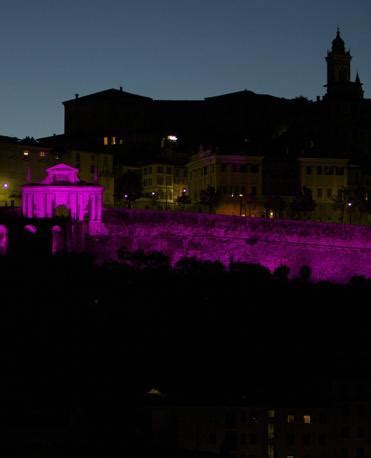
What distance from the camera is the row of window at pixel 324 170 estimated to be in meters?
80.0

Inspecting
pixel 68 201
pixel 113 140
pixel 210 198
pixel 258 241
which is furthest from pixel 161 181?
pixel 68 201

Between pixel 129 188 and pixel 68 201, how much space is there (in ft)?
53.8

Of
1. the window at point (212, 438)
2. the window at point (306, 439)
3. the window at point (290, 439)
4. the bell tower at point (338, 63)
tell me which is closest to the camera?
the window at point (212, 438)

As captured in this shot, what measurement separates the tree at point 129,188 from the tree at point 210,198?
357 cm

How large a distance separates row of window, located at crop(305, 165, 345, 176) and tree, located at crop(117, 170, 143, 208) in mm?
9828

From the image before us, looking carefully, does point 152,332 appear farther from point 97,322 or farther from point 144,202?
point 144,202

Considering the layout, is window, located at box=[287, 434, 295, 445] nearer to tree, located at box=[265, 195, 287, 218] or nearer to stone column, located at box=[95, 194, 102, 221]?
stone column, located at box=[95, 194, 102, 221]

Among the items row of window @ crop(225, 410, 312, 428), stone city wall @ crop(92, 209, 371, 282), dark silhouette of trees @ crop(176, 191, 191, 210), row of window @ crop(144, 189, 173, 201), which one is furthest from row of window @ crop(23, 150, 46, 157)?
row of window @ crop(225, 410, 312, 428)

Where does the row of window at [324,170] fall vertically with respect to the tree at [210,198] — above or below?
above

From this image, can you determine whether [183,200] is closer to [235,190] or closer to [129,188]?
[235,190]

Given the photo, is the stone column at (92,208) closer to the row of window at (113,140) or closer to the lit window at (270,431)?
the lit window at (270,431)

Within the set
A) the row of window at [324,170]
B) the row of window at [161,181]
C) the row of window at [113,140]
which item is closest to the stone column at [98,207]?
the row of window at [161,181]

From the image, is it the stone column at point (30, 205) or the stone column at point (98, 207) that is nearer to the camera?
the stone column at point (30, 205)

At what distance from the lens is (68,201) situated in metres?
59.5
